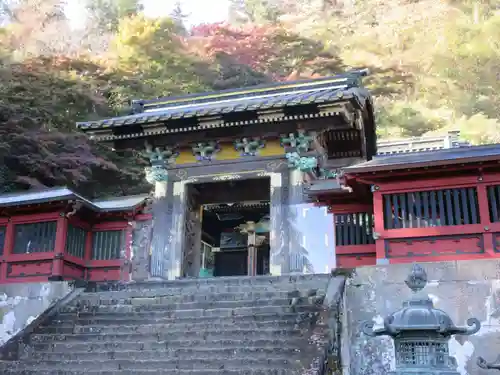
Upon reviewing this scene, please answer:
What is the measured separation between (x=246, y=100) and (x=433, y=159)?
5.76 m

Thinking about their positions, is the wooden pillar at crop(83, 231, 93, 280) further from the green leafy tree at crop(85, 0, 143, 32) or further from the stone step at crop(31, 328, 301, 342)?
the green leafy tree at crop(85, 0, 143, 32)

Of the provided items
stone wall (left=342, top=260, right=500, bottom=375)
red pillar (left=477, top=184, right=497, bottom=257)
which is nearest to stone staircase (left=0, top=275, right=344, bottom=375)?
stone wall (left=342, top=260, right=500, bottom=375)

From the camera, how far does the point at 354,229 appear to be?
460 inches

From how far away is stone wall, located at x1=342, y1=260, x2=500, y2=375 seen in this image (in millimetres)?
8773

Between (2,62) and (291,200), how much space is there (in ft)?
48.9

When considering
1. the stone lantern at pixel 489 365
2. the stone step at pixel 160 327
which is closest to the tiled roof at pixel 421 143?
the stone step at pixel 160 327

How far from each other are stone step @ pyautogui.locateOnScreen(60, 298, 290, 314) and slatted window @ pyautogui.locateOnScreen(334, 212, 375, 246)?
2.74 m

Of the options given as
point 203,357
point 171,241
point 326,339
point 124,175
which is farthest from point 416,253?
point 124,175

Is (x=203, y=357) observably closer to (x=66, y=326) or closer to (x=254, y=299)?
(x=254, y=299)

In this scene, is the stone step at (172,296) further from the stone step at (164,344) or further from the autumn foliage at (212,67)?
the autumn foliage at (212,67)

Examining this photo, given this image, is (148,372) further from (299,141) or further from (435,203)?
(299,141)

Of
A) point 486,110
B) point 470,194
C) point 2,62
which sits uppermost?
point 486,110

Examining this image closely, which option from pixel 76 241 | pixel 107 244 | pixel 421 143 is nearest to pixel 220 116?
pixel 107 244

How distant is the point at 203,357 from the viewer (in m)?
8.09
